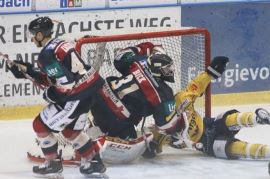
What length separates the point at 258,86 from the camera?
7.55 m

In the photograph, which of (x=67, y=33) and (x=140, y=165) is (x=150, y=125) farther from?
(x=67, y=33)

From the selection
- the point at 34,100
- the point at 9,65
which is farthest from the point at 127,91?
the point at 34,100

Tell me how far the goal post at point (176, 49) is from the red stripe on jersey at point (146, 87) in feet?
1.04

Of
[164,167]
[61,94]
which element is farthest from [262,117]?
[61,94]

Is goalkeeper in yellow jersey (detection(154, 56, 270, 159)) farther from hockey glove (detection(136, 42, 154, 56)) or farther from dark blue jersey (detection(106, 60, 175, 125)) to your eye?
hockey glove (detection(136, 42, 154, 56))

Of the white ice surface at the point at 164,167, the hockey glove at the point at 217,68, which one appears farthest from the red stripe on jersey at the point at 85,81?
the hockey glove at the point at 217,68

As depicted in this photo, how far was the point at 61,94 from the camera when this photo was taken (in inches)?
199

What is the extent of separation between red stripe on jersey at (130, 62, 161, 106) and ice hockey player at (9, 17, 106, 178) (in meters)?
0.42

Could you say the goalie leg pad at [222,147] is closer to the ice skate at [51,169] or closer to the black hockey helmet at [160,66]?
the black hockey helmet at [160,66]

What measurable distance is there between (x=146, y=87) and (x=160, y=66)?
0.14 meters

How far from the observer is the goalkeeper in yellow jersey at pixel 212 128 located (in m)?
5.59

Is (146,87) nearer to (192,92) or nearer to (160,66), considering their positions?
(160,66)

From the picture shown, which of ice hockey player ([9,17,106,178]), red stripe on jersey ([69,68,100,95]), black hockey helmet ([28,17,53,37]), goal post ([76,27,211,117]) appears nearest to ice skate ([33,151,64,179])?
ice hockey player ([9,17,106,178])

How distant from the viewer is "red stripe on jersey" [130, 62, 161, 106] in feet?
17.8
